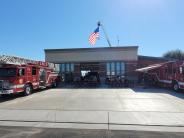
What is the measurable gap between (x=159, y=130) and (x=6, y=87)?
12.3 m

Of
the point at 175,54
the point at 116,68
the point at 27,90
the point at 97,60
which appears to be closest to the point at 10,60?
the point at 27,90

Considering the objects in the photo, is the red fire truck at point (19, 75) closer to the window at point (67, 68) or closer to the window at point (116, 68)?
the window at point (67, 68)

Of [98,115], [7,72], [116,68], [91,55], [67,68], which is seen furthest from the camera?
[67,68]

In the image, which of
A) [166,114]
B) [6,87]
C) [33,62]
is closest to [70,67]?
[33,62]

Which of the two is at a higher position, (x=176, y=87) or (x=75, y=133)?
(x=176, y=87)

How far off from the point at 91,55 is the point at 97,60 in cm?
104

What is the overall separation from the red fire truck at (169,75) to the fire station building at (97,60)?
5.61 meters

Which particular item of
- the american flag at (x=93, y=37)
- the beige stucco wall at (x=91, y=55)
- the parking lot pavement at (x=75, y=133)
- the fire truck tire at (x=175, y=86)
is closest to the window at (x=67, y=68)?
the beige stucco wall at (x=91, y=55)

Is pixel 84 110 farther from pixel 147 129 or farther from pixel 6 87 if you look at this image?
pixel 6 87

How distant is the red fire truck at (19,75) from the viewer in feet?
63.5

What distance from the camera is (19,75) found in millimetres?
20344

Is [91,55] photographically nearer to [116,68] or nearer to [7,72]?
[116,68]

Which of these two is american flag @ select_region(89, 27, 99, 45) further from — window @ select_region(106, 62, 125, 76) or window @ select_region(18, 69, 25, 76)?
window @ select_region(18, 69, 25, 76)

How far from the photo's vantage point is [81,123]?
11.1 m
